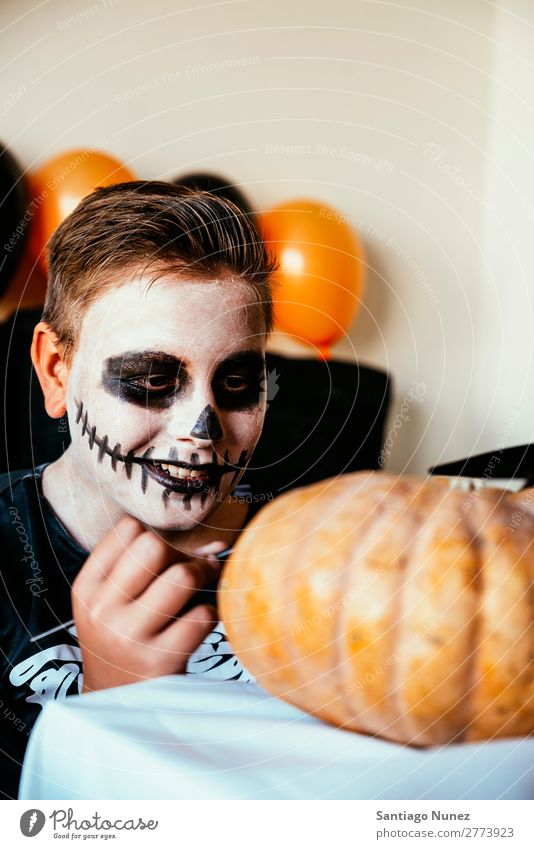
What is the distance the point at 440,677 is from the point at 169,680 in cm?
18

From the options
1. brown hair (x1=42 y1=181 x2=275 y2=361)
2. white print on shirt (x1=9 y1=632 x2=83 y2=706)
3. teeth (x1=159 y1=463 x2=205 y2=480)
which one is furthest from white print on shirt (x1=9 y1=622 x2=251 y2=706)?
brown hair (x1=42 y1=181 x2=275 y2=361)

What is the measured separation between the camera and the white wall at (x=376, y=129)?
599mm

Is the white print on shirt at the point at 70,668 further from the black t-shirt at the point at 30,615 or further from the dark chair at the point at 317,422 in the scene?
the dark chair at the point at 317,422

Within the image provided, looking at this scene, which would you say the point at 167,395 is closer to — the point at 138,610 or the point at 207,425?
the point at 207,425


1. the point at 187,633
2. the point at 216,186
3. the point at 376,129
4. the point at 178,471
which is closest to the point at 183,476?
the point at 178,471

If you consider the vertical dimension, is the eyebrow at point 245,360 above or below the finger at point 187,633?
above

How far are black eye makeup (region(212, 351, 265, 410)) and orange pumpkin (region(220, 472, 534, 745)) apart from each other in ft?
0.45

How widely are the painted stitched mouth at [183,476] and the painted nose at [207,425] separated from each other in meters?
0.03

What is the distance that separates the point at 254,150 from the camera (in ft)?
2.02

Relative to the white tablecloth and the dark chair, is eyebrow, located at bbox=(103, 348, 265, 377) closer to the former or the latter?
the dark chair

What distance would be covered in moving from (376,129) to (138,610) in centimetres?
43

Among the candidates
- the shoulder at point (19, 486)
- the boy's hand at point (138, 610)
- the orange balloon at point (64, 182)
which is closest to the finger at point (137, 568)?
the boy's hand at point (138, 610)
